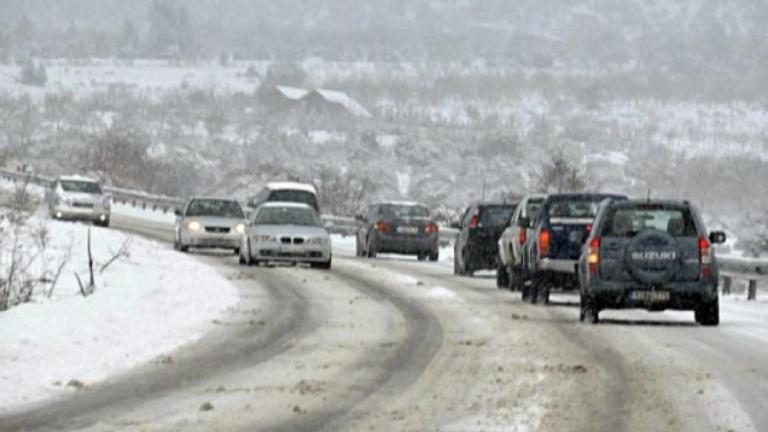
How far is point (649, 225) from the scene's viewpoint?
71.1 ft

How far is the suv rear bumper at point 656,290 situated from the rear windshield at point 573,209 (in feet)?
16.5

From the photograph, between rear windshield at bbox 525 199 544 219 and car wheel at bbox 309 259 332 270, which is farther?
car wheel at bbox 309 259 332 270

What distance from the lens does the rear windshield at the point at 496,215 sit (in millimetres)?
34531

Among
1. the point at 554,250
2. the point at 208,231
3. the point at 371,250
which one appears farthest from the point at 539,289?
the point at 371,250

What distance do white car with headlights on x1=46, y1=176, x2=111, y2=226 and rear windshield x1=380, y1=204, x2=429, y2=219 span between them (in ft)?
44.2

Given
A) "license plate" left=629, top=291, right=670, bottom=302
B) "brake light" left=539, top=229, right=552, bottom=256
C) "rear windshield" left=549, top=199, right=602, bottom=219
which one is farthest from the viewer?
"rear windshield" left=549, top=199, right=602, bottom=219

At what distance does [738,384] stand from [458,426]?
380 cm

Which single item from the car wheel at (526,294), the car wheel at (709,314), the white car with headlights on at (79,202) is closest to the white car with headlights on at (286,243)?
the car wheel at (526,294)

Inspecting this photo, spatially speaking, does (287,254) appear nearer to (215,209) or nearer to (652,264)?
(215,209)

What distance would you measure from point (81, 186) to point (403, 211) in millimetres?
15471

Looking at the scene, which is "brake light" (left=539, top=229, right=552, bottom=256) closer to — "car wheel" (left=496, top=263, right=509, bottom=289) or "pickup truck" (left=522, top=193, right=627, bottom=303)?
"pickup truck" (left=522, top=193, right=627, bottom=303)

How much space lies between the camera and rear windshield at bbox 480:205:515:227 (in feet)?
113

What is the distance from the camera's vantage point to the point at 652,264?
68.0ft

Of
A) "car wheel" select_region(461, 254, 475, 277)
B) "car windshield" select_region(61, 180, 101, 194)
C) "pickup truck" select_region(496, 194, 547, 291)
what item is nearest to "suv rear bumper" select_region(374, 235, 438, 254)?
"car wheel" select_region(461, 254, 475, 277)
